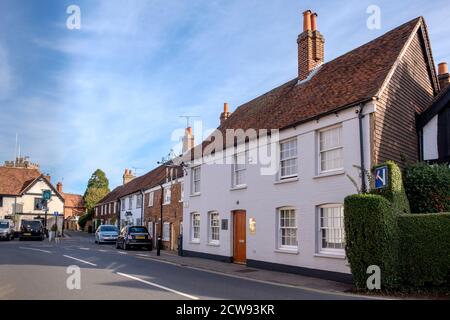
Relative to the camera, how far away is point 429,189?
45.3ft

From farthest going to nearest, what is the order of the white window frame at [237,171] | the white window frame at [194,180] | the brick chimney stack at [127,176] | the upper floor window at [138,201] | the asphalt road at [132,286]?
the brick chimney stack at [127,176] → the upper floor window at [138,201] → the white window frame at [194,180] → the white window frame at [237,171] → the asphalt road at [132,286]

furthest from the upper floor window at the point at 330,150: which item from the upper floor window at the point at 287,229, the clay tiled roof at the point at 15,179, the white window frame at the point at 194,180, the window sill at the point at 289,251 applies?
the clay tiled roof at the point at 15,179

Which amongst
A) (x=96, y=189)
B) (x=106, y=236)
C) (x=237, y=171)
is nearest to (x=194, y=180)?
(x=237, y=171)

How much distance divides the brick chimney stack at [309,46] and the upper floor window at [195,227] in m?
9.53

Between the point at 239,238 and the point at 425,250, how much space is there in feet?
32.0

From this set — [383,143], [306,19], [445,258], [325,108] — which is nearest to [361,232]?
[445,258]

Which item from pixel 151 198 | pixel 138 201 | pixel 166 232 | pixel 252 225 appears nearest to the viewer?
pixel 252 225

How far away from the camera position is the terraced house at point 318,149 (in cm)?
1438

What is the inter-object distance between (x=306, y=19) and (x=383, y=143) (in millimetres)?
8740

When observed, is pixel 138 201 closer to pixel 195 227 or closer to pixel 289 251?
pixel 195 227

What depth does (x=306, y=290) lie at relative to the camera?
1213 centimetres

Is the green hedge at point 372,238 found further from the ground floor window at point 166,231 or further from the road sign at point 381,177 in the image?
the ground floor window at point 166,231

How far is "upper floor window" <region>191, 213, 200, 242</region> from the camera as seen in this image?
2439cm

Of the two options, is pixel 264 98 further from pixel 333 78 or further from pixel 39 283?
pixel 39 283
